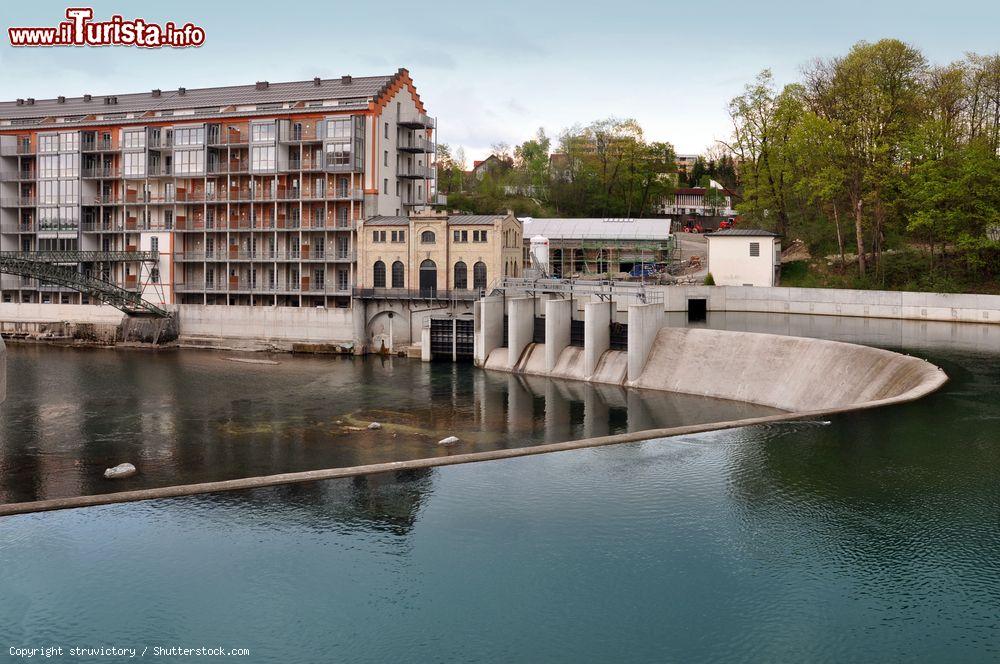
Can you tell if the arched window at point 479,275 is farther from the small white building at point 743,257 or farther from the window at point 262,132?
the small white building at point 743,257

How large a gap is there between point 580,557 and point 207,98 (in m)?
79.1

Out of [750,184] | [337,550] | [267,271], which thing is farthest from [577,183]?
[337,550]

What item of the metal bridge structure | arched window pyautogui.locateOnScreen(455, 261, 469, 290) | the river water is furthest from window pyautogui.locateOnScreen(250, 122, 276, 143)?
the river water

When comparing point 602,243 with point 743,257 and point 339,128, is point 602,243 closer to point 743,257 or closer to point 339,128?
point 743,257

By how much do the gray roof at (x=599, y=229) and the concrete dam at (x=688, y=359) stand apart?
2747cm

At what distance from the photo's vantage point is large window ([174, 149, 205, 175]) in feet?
296

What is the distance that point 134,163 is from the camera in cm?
9256

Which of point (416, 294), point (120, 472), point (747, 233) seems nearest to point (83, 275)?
point (416, 294)

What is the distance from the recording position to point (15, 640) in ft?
83.2

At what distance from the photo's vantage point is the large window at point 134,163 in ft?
303

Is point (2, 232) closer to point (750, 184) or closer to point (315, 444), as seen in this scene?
point (315, 444)

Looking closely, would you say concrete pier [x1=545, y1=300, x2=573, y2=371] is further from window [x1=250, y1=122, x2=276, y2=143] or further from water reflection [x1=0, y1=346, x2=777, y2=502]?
window [x1=250, y1=122, x2=276, y2=143]

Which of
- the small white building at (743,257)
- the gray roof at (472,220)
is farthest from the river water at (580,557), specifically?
the small white building at (743,257)

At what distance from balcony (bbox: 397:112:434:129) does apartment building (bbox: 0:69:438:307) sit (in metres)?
0.20
